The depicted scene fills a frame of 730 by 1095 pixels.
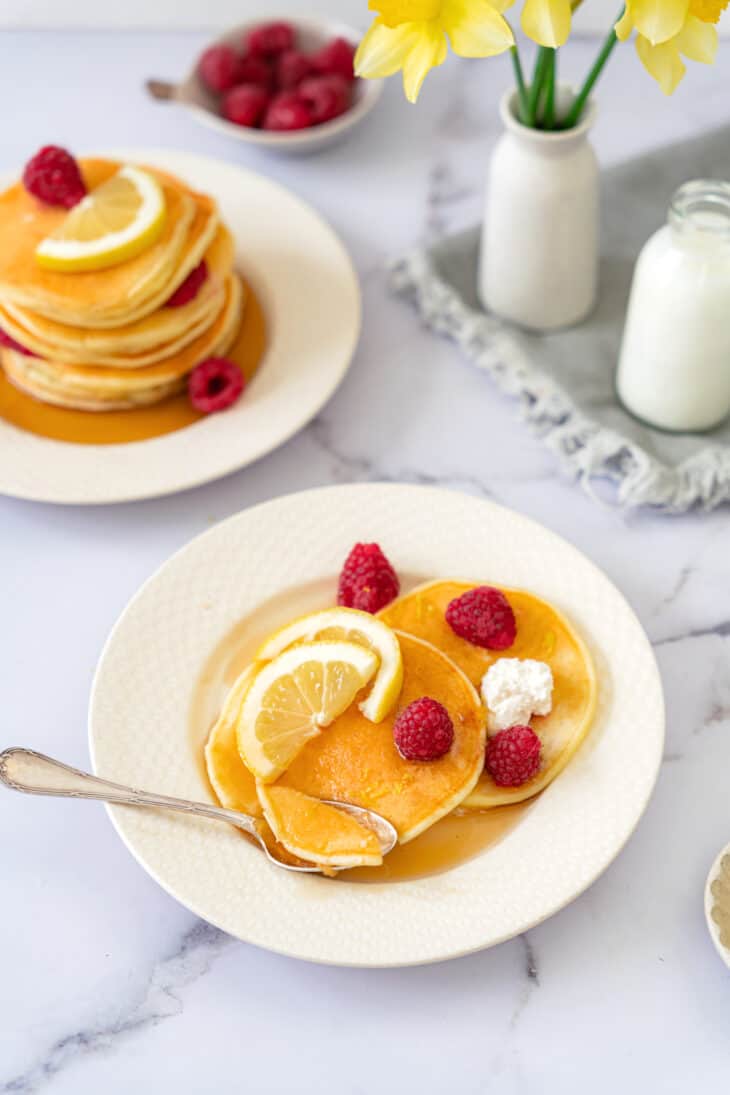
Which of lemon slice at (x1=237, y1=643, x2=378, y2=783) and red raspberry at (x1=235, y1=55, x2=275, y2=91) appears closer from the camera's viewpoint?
lemon slice at (x1=237, y1=643, x2=378, y2=783)

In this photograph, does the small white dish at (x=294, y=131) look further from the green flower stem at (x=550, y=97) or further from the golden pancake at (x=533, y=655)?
the golden pancake at (x=533, y=655)

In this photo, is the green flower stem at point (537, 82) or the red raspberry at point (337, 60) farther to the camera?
the red raspberry at point (337, 60)

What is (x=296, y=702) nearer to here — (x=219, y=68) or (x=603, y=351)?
(x=603, y=351)

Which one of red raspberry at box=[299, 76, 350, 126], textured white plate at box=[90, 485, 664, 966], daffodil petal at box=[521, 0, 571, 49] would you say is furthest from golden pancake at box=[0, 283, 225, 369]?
daffodil petal at box=[521, 0, 571, 49]

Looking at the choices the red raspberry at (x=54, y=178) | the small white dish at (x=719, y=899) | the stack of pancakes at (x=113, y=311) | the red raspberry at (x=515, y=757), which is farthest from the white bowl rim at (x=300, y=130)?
the small white dish at (x=719, y=899)

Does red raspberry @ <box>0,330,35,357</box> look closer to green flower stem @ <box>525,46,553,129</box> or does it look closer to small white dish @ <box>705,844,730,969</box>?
green flower stem @ <box>525,46,553,129</box>

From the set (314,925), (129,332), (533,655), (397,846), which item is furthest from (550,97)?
(314,925)
